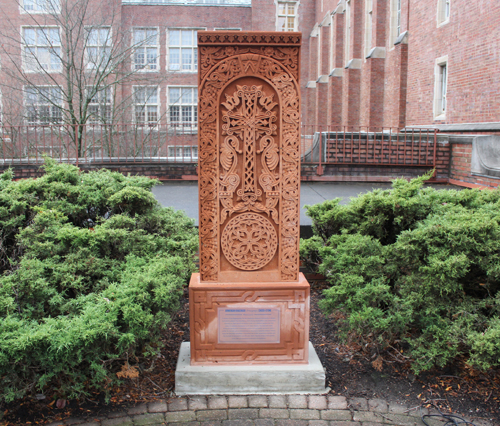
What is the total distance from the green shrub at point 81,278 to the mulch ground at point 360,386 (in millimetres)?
125

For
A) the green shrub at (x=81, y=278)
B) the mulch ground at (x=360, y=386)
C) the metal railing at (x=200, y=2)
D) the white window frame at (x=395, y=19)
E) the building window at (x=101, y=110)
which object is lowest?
the mulch ground at (x=360, y=386)

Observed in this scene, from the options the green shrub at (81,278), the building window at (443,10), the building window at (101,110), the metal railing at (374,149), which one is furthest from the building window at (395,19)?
the green shrub at (81,278)

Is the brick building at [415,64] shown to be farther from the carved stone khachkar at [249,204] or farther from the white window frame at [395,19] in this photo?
the carved stone khachkar at [249,204]

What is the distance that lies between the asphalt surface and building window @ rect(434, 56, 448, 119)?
6.57 m

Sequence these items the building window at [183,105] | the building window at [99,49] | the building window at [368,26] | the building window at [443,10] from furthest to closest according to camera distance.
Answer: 1. the building window at [183,105]
2. the building window at [368,26]
3. the building window at [443,10]
4. the building window at [99,49]

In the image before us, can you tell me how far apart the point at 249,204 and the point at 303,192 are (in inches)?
287

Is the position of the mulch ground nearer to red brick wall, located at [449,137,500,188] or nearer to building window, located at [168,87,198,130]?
red brick wall, located at [449,137,500,188]

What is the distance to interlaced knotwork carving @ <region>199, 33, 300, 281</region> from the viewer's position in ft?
10.3

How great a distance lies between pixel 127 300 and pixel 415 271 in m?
2.13

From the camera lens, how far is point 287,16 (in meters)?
35.3

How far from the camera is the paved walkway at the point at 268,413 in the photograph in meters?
2.90

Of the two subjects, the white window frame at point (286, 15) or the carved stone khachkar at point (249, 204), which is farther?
the white window frame at point (286, 15)

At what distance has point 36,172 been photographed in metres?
12.1

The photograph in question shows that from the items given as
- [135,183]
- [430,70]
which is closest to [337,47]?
[430,70]
